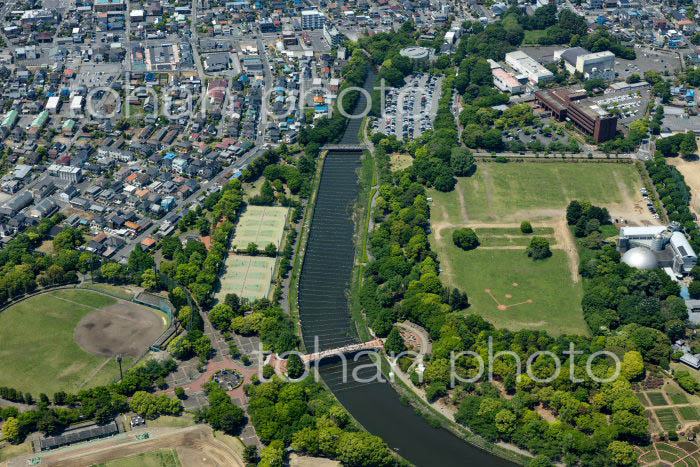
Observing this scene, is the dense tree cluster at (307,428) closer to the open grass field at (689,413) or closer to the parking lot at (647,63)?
the open grass field at (689,413)

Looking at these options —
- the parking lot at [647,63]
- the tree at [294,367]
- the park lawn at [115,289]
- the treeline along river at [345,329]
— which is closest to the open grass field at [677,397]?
the treeline along river at [345,329]

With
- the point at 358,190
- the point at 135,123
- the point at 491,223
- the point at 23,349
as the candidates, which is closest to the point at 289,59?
the point at 135,123

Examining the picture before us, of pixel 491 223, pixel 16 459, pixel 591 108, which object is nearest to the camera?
pixel 16 459

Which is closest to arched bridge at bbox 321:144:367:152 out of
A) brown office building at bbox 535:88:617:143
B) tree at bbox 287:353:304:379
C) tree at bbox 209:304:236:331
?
brown office building at bbox 535:88:617:143

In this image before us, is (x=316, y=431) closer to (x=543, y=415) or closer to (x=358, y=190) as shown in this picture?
(x=543, y=415)

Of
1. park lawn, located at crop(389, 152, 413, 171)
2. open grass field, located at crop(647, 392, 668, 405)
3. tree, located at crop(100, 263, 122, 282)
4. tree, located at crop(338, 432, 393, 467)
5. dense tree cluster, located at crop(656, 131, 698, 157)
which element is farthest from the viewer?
dense tree cluster, located at crop(656, 131, 698, 157)

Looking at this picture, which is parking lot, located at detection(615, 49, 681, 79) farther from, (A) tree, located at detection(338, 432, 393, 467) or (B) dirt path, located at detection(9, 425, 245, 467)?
(B) dirt path, located at detection(9, 425, 245, 467)
